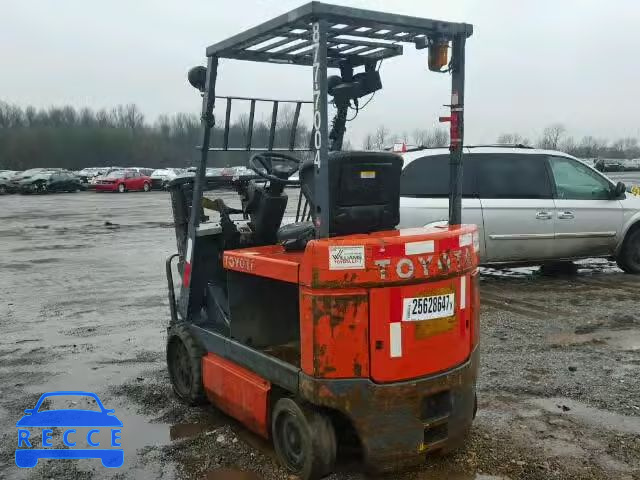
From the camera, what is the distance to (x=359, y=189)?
3.62 metres

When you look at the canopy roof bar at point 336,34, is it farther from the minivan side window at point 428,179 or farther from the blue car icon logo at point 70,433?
the minivan side window at point 428,179

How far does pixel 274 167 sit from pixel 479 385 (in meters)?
2.34

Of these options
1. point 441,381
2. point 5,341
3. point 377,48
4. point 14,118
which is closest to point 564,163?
point 377,48

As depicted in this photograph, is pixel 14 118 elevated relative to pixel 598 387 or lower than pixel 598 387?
elevated

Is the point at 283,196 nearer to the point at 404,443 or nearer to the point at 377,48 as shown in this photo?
the point at 377,48

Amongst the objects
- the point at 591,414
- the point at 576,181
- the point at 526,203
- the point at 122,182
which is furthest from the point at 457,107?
the point at 122,182

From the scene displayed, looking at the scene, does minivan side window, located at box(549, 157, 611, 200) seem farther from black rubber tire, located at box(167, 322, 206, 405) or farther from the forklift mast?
black rubber tire, located at box(167, 322, 206, 405)

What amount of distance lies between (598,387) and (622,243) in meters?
5.09

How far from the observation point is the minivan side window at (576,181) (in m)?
9.16

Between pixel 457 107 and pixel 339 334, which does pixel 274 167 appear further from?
pixel 339 334

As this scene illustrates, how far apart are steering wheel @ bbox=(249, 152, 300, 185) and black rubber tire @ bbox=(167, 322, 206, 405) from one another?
4.33 ft

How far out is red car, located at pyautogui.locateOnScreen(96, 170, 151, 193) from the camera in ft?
139

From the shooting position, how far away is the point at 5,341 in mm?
6852

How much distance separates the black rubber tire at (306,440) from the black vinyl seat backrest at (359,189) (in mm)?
1000
